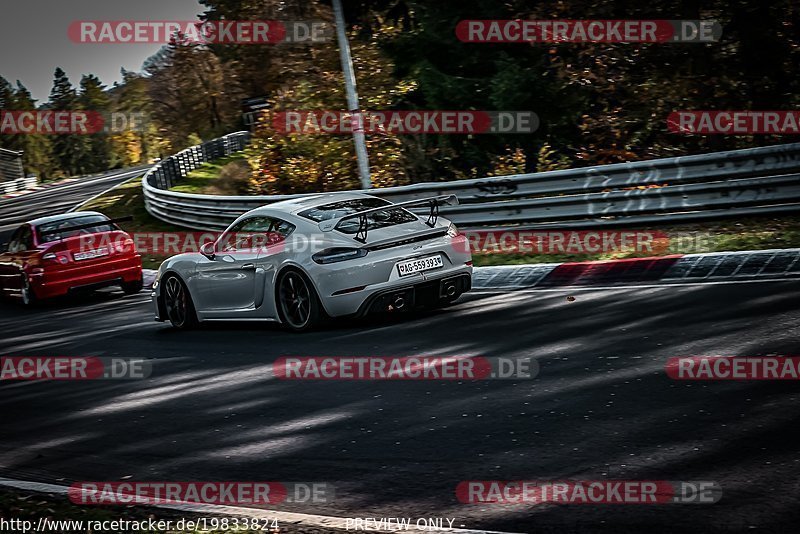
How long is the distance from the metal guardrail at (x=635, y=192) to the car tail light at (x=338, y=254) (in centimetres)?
493

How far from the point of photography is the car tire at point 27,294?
17.0 m

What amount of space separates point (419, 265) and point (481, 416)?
3.90 meters

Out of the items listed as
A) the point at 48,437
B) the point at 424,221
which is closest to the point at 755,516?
the point at 48,437

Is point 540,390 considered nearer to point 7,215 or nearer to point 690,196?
point 690,196

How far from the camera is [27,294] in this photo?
56.3 ft

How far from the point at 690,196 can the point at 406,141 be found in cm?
826

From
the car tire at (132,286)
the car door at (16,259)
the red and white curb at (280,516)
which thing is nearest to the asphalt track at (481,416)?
the red and white curb at (280,516)

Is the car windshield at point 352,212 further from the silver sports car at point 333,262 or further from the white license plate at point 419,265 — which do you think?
the white license plate at point 419,265

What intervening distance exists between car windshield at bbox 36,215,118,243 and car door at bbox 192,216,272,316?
5856 millimetres

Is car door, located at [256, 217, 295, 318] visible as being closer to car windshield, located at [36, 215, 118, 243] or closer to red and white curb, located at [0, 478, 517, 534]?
red and white curb, located at [0, 478, 517, 534]

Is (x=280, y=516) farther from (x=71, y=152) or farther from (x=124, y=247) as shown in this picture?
(x=71, y=152)

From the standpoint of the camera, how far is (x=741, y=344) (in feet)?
24.2

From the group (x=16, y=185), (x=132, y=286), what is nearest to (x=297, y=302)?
(x=132, y=286)

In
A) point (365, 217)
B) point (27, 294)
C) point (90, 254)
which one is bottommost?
point (27, 294)
